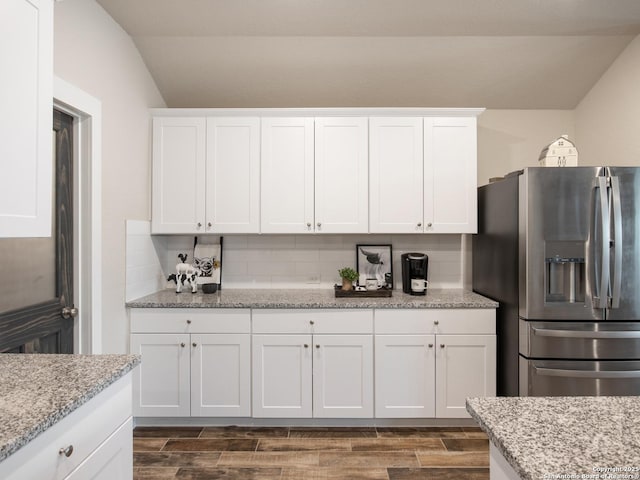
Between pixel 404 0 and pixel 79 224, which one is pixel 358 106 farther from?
pixel 79 224

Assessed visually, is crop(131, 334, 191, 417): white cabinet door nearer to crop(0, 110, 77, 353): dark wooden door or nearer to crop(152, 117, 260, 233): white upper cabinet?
crop(0, 110, 77, 353): dark wooden door

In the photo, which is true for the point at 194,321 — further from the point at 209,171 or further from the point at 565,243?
the point at 565,243

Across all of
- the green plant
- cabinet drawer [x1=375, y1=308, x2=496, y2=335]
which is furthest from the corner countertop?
the green plant

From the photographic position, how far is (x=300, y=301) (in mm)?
2760

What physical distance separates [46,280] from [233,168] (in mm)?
1454

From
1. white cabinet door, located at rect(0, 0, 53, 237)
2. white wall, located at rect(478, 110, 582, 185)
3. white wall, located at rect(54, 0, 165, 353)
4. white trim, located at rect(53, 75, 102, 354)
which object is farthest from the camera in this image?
white wall, located at rect(478, 110, 582, 185)

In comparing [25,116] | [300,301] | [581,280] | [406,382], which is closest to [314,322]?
[300,301]

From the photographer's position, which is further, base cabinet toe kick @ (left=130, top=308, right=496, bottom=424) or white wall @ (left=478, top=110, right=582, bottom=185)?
white wall @ (left=478, top=110, right=582, bottom=185)

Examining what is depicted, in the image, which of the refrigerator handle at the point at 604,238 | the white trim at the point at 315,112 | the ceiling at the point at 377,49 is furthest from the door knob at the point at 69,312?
the refrigerator handle at the point at 604,238

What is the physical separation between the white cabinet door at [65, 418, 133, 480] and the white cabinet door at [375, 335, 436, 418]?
5.58 feet

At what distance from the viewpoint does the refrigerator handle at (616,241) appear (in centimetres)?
→ 235

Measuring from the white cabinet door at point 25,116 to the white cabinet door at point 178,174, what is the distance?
1629mm

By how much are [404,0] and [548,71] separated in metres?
1.39

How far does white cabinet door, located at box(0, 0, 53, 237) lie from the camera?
1.21 m
